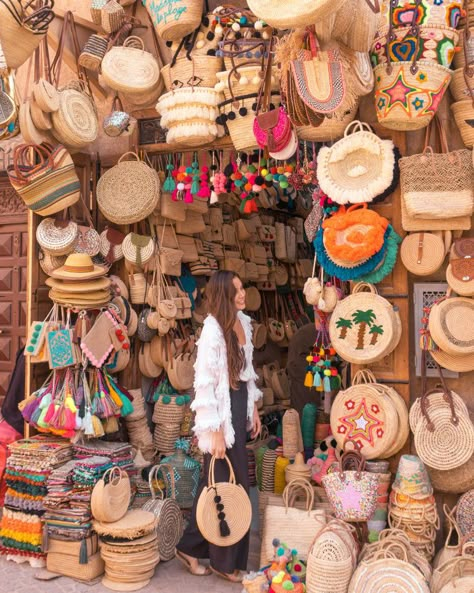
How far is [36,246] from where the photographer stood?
4.48m

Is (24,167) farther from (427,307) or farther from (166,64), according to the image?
(427,307)

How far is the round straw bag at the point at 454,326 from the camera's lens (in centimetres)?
341

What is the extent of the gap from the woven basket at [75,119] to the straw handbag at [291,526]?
2.57 m

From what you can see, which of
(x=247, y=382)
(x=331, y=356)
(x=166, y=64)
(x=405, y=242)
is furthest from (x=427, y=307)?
(x=166, y=64)

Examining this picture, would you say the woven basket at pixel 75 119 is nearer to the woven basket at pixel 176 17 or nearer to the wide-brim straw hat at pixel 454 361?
the woven basket at pixel 176 17

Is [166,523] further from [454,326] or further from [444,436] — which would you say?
[454,326]

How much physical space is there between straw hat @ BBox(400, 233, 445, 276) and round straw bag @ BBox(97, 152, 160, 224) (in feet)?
5.99

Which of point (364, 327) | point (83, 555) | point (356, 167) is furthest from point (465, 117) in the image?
point (83, 555)

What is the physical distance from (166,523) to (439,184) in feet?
8.27

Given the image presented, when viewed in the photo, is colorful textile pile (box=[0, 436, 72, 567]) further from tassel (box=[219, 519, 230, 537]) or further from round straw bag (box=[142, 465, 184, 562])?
tassel (box=[219, 519, 230, 537])

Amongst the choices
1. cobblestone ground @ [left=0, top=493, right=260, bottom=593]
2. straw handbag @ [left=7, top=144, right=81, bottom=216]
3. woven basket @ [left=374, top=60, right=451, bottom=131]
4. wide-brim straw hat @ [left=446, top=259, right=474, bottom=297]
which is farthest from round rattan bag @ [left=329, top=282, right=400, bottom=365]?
straw handbag @ [left=7, top=144, right=81, bottom=216]

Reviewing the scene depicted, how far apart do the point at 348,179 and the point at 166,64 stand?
5.45 feet

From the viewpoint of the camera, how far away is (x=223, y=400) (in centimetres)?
356

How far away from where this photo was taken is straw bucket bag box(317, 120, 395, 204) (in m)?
3.63
